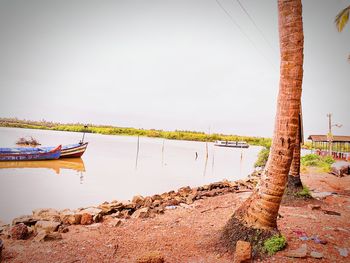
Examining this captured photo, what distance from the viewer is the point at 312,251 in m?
3.64

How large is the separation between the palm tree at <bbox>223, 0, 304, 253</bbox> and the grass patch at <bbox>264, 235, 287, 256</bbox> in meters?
0.09

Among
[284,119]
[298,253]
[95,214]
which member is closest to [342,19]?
[284,119]

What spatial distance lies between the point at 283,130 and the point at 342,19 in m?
9.92

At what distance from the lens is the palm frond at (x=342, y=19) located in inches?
401

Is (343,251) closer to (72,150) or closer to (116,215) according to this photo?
(116,215)

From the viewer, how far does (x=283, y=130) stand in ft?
12.6

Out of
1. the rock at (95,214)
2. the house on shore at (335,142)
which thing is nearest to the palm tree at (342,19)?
the rock at (95,214)

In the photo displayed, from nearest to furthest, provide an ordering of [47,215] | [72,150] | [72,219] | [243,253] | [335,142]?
[243,253], [72,219], [47,215], [72,150], [335,142]

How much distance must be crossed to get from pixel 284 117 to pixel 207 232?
2.95m

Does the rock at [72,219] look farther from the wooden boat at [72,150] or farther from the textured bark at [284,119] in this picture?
the wooden boat at [72,150]

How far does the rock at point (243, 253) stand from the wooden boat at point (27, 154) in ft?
66.1

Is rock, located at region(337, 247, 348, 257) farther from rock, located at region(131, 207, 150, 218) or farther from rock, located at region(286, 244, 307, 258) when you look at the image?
rock, located at region(131, 207, 150, 218)

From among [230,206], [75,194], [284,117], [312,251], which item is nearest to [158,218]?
[230,206]

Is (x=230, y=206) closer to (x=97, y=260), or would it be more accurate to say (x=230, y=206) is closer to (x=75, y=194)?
(x=97, y=260)
